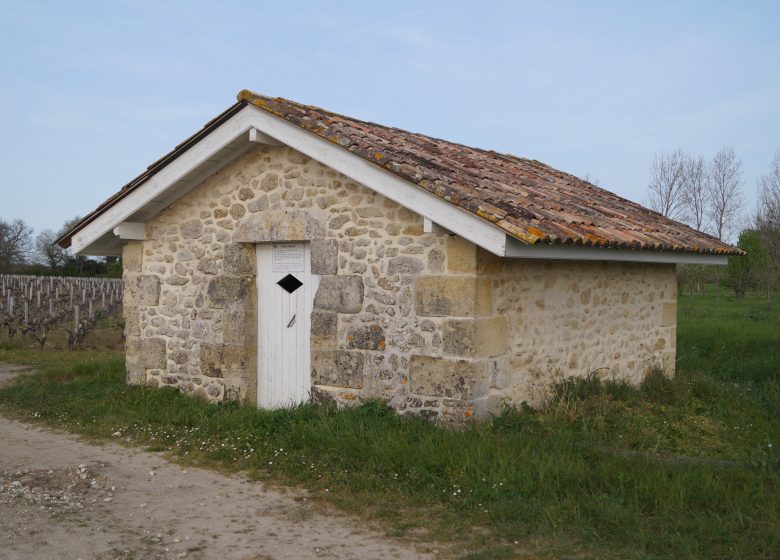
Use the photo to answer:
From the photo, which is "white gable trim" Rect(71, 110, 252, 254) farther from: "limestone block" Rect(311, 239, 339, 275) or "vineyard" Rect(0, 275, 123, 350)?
"vineyard" Rect(0, 275, 123, 350)

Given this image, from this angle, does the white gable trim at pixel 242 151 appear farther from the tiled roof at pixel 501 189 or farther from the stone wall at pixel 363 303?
the stone wall at pixel 363 303

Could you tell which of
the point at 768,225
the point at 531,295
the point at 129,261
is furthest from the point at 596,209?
the point at 768,225

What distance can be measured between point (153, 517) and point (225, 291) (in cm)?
347

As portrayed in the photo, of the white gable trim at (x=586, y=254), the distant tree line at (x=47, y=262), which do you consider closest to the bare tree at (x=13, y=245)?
the distant tree line at (x=47, y=262)

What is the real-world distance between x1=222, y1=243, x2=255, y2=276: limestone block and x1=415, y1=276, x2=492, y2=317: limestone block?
7.54 ft

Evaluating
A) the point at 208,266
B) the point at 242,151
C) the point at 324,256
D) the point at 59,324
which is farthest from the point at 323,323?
the point at 59,324

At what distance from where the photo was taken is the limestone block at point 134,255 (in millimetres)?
9016

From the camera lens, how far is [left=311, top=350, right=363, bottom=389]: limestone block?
7145 mm

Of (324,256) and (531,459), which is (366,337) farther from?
(531,459)

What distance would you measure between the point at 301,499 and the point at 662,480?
258cm

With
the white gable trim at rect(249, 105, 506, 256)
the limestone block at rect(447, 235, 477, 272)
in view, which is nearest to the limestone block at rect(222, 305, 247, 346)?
the white gable trim at rect(249, 105, 506, 256)

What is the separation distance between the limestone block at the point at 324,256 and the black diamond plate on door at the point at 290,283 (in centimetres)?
43

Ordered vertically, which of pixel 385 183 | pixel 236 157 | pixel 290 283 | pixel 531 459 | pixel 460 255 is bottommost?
pixel 531 459

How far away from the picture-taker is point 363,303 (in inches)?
281
